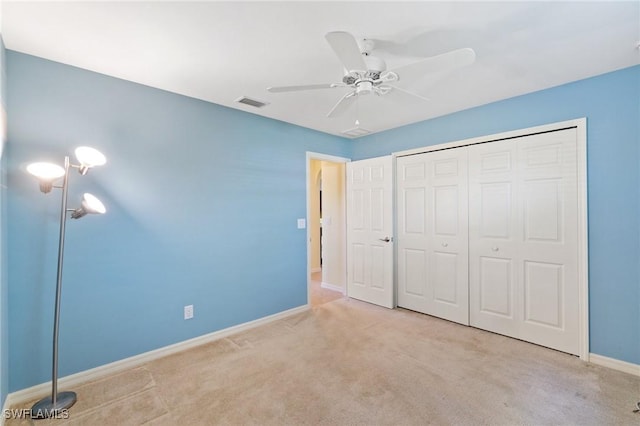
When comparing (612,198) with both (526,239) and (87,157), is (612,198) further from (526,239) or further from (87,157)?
(87,157)

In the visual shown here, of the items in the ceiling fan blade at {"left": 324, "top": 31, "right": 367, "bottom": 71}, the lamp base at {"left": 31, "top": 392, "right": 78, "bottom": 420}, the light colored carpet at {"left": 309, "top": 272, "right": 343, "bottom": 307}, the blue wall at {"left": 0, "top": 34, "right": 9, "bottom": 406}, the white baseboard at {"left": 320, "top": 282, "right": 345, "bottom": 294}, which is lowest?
the lamp base at {"left": 31, "top": 392, "right": 78, "bottom": 420}

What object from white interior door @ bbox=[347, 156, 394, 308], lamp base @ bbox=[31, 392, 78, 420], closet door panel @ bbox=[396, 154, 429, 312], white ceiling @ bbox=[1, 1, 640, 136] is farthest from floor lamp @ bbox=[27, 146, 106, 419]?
closet door panel @ bbox=[396, 154, 429, 312]

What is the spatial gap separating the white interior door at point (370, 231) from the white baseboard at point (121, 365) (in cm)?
140

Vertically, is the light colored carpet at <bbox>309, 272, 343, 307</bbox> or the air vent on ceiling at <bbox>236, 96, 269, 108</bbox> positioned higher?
the air vent on ceiling at <bbox>236, 96, 269, 108</bbox>

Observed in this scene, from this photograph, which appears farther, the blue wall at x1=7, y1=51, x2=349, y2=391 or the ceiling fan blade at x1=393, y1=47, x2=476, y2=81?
the blue wall at x1=7, y1=51, x2=349, y2=391

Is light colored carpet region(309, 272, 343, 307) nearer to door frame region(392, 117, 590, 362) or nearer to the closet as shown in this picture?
the closet

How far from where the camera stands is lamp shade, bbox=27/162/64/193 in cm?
181

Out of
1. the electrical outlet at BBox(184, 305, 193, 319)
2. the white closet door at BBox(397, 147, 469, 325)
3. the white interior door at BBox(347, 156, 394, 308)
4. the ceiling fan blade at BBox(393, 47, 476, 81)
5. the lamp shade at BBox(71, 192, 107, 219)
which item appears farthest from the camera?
the white interior door at BBox(347, 156, 394, 308)

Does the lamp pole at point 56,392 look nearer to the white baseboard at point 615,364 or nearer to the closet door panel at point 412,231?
the closet door panel at point 412,231

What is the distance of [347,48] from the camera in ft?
4.97

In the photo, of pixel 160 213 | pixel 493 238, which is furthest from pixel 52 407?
pixel 493 238

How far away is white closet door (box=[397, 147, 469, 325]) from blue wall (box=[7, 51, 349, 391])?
1.52 metres

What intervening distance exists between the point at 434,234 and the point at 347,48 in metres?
2.63

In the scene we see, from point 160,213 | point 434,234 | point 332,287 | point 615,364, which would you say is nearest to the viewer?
point 615,364
